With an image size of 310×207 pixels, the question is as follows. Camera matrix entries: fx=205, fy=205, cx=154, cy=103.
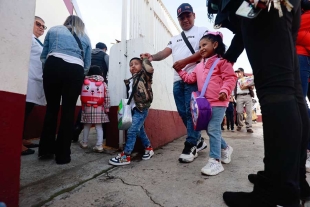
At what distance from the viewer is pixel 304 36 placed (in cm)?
155

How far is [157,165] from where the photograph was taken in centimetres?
210

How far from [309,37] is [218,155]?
117 centimetres

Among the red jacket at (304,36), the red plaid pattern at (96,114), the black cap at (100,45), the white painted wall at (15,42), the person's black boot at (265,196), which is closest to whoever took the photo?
the person's black boot at (265,196)

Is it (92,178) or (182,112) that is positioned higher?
(182,112)

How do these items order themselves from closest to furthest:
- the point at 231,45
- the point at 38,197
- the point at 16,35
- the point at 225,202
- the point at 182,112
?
the point at 16,35
the point at 225,202
the point at 38,197
the point at 231,45
the point at 182,112

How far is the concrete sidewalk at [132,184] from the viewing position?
1238mm

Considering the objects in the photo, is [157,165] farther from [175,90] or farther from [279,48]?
[279,48]

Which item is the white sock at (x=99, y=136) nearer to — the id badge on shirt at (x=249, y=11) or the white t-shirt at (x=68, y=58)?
the white t-shirt at (x=68, y=58)

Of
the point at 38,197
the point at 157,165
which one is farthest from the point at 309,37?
the point at 38,197

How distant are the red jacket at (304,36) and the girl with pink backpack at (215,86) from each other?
54 cm

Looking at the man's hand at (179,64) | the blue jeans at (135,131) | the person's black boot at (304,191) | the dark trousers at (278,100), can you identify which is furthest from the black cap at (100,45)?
the person's black boot at (304,191)

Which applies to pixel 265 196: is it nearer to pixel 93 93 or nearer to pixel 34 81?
pixel 93 93

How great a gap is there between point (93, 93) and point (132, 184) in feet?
5.74

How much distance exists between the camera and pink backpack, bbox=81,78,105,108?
293cm
